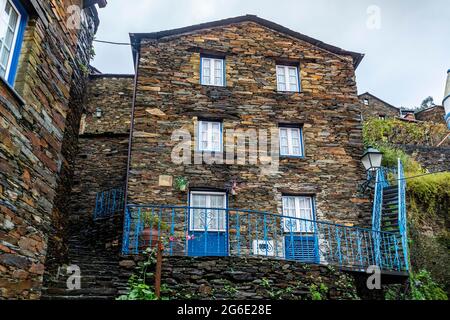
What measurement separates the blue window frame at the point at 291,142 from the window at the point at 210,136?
1.77m

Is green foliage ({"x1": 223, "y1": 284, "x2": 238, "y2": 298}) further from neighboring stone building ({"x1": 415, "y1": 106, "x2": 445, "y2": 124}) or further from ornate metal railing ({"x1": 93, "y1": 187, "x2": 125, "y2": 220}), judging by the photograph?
neighboring stone building ({"x1": 415, "y1": 106, "x2": 445, "y2": 124})

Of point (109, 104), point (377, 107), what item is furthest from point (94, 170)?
point (377, 107)

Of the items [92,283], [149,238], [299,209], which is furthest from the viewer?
[299,209]

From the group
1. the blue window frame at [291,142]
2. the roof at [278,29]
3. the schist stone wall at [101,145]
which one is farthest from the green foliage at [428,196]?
the schist stone wall at [101,145]

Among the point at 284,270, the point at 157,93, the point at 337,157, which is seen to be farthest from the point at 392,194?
the point at 157,93

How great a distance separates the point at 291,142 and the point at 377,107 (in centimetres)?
2043

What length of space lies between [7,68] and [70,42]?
2.01 m

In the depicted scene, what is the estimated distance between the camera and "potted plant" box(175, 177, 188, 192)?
10.2 meters

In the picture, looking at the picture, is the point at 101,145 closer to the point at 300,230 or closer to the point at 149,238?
the point at 149,238

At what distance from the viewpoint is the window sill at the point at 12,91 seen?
4699mm

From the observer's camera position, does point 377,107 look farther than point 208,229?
Yes

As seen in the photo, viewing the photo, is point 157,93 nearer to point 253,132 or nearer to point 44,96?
point 253,132

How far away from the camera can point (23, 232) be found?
16.5 ft

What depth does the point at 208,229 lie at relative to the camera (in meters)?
10.0
